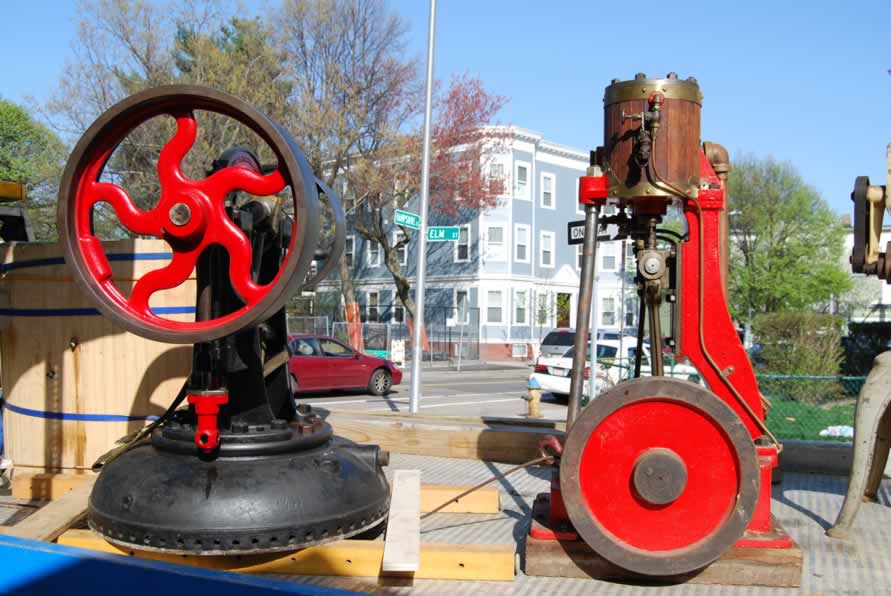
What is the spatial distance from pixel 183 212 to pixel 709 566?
3034mm

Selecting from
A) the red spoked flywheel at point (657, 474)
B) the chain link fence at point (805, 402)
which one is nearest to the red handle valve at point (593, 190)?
the red spoked flywheel at point (657, 474)

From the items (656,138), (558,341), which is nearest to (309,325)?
(558,341)

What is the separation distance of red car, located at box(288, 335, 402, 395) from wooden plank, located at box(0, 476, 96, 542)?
601 inches

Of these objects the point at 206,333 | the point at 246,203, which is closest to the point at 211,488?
the point at 206,333

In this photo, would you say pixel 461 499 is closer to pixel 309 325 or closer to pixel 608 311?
pixel 309 325

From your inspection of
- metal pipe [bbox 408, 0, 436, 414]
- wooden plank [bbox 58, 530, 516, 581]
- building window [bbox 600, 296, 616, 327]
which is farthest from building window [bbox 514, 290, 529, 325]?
wooden plank [bbox 58, 530, 516, 581]

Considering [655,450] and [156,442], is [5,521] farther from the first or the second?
[655,450]

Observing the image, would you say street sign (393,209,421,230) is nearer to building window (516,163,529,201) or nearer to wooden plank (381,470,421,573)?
wooden plank (381,470,421,573)

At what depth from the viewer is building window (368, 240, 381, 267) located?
47.8 m

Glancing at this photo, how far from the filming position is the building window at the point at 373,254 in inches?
1880

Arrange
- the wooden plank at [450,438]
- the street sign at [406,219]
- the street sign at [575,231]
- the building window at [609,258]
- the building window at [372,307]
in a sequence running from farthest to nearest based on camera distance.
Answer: the building window at [609,258] → the building window at [372,307] → the street sign at [406,219] → the street sign at [575,231] → the wooden plank at [450,438]

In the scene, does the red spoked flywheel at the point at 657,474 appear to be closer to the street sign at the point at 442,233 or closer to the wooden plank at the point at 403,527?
the wooden plank at the point at 403,527

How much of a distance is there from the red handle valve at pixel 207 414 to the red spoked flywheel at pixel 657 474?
65.3 inches

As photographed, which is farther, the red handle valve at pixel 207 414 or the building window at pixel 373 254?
the building window at pixel 373 254
